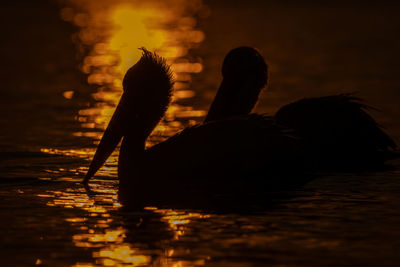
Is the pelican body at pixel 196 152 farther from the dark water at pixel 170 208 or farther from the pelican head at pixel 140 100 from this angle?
the dark water at pixel 170 208

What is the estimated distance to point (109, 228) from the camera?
8.48 meters

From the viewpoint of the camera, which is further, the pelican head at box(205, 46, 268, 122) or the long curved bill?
the pelican head at box(205, 46, 268, 122)

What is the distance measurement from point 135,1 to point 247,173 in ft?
127

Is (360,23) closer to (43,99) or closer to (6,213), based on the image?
(43,99)

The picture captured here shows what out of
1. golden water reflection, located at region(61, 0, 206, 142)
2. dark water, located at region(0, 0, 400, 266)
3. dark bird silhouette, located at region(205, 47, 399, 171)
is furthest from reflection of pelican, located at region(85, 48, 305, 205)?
golden water reflection, located at region(61, 0, 206, 142)

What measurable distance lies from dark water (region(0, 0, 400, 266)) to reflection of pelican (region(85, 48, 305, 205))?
31 cm

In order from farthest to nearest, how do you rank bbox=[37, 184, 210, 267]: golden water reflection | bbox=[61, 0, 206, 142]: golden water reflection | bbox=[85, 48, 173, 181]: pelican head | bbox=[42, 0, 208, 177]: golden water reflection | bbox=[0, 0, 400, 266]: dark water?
bbox=[61, 0, 206, 142]: golden water reflection, bbox=[42, 0, 208, 177]: golden water reflection, bbox=[85, 48, 173, 181]: pelican head, bbox=[0, 0, 400, 266]: dark water, bbox=[37, 184, 210, 267]: golden water reflection

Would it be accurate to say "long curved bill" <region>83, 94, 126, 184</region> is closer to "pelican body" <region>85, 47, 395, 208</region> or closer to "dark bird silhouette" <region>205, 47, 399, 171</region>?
"pelican body" <region>85, 47, 395, 208</region>

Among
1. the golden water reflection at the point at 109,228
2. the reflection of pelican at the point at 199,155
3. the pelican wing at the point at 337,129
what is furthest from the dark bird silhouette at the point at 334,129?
the golden water reflection at the point at 109,228

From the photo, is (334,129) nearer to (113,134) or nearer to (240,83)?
(240,83)

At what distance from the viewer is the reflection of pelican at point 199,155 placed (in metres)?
10.1

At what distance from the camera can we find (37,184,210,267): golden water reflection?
7.47 meters

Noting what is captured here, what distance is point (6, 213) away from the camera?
9.06 m

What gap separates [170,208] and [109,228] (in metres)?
0.95
